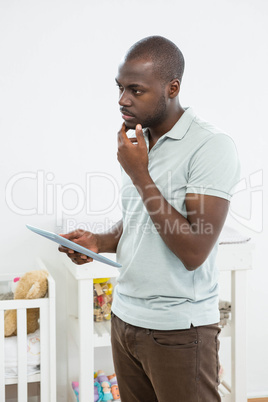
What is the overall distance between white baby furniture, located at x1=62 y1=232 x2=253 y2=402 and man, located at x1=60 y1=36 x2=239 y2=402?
28.8 inches

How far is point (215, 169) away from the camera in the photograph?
3.28 ft

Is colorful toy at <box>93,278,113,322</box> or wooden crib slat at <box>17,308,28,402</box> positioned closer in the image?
wooden crib slat at <box>17,308,28,402</box>

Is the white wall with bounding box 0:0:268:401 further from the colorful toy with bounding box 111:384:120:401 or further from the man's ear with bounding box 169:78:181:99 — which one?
the man's ear with bounding box 169:78:181:99

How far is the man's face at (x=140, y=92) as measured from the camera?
1068 millimetres

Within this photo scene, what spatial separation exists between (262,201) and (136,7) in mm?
1112

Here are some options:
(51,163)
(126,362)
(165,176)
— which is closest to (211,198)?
(165,176)

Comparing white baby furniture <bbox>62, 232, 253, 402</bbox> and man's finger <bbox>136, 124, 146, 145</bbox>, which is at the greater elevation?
man's finger <bbox>136, 124, 146, 145</bbox>

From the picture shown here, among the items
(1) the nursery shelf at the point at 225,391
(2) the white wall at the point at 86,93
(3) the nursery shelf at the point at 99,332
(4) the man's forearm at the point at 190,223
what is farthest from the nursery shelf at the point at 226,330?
(4) the man's forearm at the point at 190,223

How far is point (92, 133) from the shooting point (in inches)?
90.5

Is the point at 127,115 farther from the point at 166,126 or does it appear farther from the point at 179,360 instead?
the point at 179,360

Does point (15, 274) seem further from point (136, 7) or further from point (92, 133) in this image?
point (136, 7)

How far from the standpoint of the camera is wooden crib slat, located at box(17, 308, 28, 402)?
1.84 metres

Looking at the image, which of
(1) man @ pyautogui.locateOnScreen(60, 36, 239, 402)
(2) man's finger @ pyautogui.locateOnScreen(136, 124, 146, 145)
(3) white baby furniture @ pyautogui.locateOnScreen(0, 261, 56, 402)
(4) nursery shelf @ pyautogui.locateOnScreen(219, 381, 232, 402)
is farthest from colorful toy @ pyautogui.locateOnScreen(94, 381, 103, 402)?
(2) man's finger @ pyautogui.locateOnScreen(136, 124, 146, 145)

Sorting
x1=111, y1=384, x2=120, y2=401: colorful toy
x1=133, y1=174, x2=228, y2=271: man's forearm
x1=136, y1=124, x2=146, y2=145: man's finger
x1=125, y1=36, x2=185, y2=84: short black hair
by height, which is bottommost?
x1=111, y1=384, x2=120, y2=401: colorful toy
